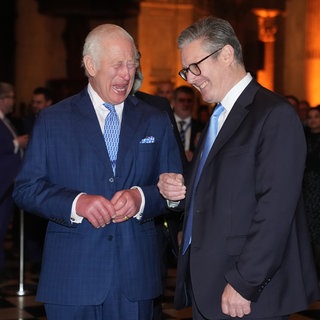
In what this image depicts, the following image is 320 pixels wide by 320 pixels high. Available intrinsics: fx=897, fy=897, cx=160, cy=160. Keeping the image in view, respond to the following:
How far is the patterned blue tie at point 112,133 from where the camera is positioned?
149 inches

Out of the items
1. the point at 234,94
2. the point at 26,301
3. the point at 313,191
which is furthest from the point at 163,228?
the point at 313,191

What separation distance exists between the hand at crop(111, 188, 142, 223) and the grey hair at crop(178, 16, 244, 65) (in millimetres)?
680

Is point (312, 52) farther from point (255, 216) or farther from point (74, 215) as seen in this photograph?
point (255, 216)

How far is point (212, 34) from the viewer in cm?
331

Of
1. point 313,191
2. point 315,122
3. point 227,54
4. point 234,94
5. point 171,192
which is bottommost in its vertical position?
point 313,191

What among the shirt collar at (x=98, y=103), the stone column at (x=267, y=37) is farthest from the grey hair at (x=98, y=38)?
the stone column at (x=267, y=37)

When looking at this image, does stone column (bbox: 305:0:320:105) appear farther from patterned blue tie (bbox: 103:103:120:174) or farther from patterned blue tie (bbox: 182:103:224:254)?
patterned blue tie (bbox: 182:103:224:254)

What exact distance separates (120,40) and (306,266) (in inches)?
47.2

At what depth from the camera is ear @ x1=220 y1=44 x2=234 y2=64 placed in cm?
331

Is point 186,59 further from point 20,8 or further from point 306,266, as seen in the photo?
point 20,8

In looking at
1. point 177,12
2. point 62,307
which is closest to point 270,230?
point 62,307

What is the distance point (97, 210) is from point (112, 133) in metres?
0.41

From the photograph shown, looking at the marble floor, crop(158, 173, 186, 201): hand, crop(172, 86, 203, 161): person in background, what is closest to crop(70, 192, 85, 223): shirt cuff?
crop(158, 173, 186, 201): hand

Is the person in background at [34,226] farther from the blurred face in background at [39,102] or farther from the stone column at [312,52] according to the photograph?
the stone column at [312,52]
